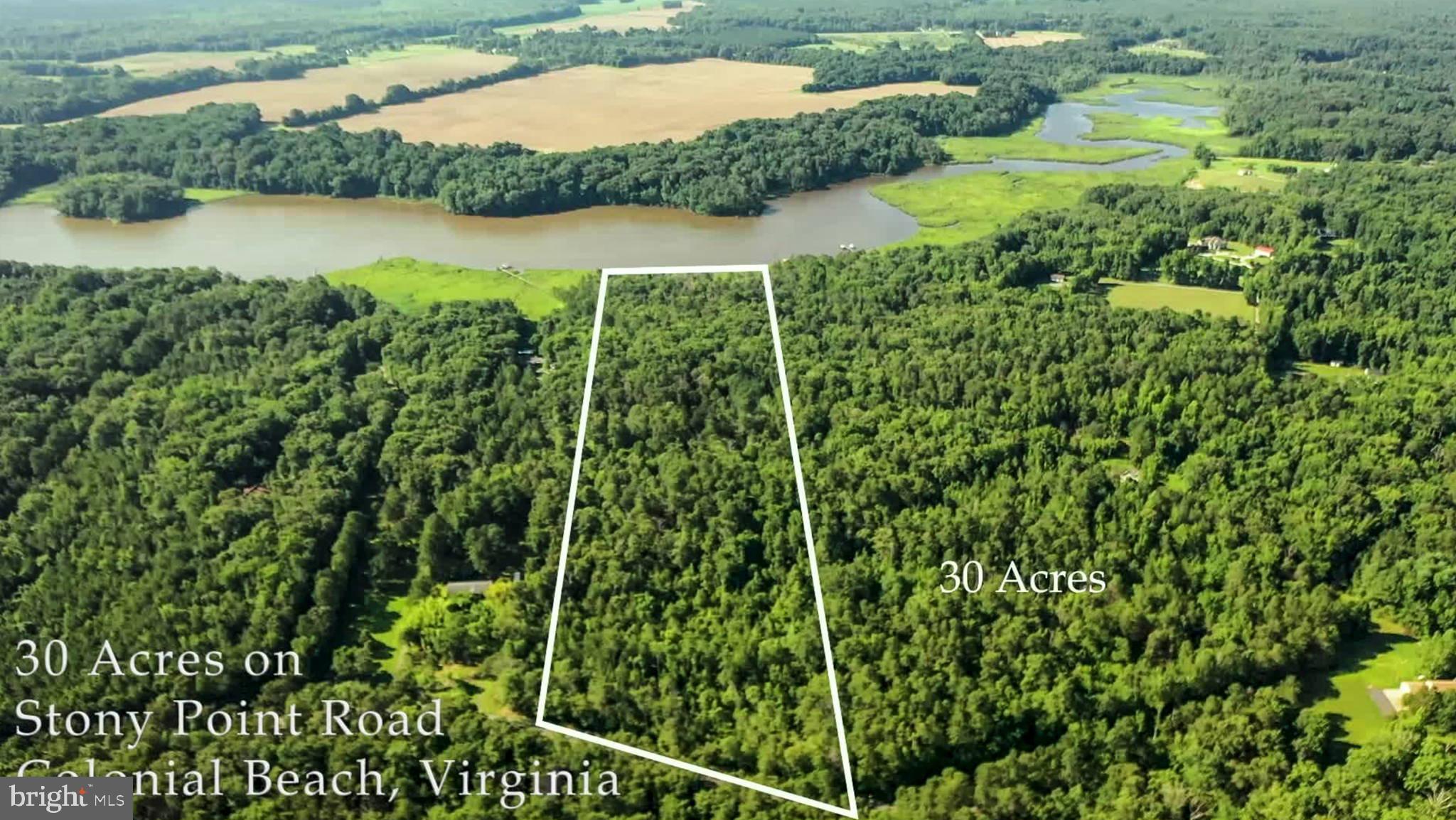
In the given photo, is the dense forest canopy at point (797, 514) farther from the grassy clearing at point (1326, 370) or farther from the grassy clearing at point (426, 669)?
the grassy clearing at point (1326, 370)

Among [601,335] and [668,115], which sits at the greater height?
[668,115]

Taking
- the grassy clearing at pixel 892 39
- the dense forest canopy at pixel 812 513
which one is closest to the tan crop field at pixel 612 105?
the grassy clearing at pixel 892 39

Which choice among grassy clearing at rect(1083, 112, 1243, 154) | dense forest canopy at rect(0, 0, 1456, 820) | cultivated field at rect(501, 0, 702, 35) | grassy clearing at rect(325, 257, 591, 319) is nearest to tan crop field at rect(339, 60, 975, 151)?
grassy clearing at rect(1083, 112, 1243, 154)

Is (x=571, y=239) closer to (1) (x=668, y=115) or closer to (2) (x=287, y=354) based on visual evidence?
(2) (x=287, y=354)

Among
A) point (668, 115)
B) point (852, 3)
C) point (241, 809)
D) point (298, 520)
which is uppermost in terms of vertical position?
point (852, 3)

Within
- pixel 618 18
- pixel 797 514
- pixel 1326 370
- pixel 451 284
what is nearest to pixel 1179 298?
pixel 1326 370

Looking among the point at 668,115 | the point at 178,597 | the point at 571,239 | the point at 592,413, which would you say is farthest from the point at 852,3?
the point at 178,597
